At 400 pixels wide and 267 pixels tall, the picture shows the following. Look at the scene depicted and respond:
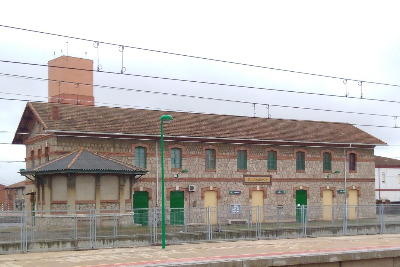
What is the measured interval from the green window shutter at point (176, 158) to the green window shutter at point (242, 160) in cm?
397

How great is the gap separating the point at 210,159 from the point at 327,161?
8.97 metres

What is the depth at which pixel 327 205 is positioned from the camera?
29031 millimetres

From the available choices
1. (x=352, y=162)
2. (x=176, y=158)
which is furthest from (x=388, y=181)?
(x=176, y=158)

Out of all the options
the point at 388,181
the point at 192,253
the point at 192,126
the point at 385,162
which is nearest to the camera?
the point at 192,253

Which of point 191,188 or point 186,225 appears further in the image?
point 191,188

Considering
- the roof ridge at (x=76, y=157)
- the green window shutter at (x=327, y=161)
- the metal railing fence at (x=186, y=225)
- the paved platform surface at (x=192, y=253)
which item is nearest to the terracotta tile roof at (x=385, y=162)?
the green window shutter at (x=327, y=161)

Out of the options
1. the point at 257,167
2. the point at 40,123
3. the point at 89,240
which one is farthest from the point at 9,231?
the point at 257,167

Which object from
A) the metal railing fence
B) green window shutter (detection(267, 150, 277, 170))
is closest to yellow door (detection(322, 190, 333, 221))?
the metal railing fence

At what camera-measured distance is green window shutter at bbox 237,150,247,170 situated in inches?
1455

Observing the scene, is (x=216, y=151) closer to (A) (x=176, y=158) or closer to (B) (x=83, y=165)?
(A) (x=176, y=158)

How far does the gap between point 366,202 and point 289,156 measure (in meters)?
7.17

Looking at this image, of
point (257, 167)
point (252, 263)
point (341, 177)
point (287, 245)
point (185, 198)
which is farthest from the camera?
point (341, 177)

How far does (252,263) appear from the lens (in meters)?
18.0

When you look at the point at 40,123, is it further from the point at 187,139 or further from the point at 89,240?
the point at 89,240
